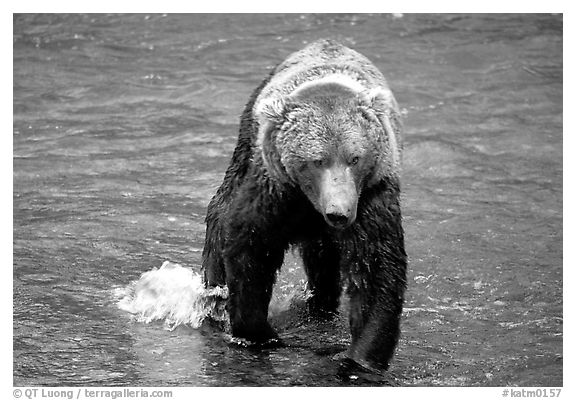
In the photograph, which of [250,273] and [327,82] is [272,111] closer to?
[327,82]

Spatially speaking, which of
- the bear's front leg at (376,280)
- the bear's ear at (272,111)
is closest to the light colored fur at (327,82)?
the bear's ear at (272,111)

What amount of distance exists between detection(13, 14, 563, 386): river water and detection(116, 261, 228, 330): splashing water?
34 mm

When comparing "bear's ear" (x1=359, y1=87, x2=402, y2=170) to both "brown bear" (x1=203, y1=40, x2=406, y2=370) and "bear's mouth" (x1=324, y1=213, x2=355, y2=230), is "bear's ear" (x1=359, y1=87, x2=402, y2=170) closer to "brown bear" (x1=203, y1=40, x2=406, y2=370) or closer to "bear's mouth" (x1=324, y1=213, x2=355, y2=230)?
"brown bear" (x1=203, y1=40, x2=406, y2=370)

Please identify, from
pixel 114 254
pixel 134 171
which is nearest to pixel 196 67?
pixel 134 171

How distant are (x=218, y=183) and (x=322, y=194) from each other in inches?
185

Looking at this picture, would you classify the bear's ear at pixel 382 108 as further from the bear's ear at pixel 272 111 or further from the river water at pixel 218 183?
the river water at pixel 218 183

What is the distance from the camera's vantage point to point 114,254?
8.88 metres

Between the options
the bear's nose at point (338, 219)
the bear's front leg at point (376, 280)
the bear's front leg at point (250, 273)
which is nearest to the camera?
Result: the bear's nose at point (338, 219)

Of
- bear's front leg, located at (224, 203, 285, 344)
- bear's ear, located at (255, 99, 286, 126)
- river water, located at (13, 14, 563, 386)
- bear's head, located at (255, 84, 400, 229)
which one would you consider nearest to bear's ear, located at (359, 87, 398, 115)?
bear's head, located at (255, 84, 400, 229)

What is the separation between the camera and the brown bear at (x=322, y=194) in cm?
610

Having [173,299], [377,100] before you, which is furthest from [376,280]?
[173,299]

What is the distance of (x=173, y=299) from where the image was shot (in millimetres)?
7918
